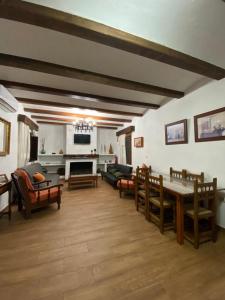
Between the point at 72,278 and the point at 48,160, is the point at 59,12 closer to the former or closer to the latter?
the point at 72,278

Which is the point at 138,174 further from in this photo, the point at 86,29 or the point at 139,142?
the point at 86,29

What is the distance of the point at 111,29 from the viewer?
4.93 ft

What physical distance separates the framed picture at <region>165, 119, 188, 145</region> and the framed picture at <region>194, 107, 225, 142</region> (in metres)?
0.31

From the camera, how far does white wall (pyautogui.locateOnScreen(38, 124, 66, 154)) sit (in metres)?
7.00

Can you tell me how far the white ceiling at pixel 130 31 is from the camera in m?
1.48

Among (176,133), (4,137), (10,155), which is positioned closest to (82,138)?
(10,155)

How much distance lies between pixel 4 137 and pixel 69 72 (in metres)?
2.11

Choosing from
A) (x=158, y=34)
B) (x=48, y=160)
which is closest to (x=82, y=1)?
(x=158, y=34)

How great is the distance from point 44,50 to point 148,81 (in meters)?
1.81

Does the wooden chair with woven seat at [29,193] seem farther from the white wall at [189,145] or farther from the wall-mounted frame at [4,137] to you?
the white wall at [189,145]

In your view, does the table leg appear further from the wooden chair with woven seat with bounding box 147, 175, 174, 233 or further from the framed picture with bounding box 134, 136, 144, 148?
the framed picture with bounding box 134, 136, 144, 148

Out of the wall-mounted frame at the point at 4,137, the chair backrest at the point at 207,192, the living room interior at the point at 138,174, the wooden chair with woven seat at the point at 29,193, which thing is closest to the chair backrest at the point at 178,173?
the living room interior at the point at 138,174

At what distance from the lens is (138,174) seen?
3.33 m

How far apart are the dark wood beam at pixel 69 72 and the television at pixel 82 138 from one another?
4655 millimetres
